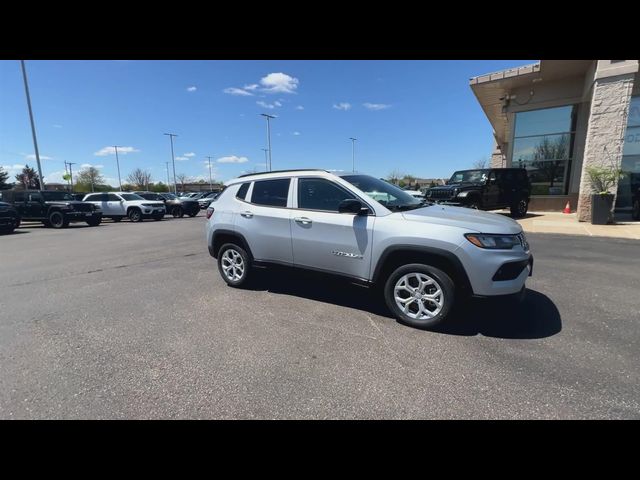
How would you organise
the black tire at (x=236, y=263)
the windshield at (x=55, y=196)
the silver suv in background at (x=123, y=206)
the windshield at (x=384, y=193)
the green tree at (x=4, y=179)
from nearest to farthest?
the windshield at (x=384, y=193) → the black tire at (x=236, y=263) → the windshield at (x=55, y=196) → the silver suv in background at (x=123, y=206) → the green tree at (x=4, y=179)

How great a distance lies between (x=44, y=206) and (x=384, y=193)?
18.2 meters

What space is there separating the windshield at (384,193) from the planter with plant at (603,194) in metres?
10.3

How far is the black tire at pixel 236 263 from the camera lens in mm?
4824

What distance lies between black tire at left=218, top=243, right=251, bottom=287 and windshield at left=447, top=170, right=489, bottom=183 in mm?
10970

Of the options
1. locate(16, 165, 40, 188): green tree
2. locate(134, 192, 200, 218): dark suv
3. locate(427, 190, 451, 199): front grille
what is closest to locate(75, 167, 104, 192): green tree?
locate(16, 165, 40, 188): green tree

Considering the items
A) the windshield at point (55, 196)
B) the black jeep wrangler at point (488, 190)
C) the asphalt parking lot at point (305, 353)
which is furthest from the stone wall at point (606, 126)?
the windshield at point (55, 196)

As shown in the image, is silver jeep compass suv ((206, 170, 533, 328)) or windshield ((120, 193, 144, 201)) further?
windshield ((120, 193, 144, 201))

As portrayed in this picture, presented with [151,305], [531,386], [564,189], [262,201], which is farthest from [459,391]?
[564,189]

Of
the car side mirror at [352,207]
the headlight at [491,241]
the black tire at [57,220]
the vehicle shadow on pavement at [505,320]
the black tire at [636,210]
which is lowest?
the vehicle shadow on pavement at [505,320]

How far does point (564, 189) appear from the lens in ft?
49.5

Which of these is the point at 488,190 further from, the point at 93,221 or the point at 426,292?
the point at 93,221

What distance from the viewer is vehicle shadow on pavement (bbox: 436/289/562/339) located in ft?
10.7

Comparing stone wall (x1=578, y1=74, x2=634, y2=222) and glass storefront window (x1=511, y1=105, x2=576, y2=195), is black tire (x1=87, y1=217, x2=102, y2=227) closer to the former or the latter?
stone wall (x1=578, y1=74, x2=634, y2=222)

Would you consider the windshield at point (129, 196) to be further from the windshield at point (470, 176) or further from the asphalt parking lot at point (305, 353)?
the windshield at point (470, 176)
